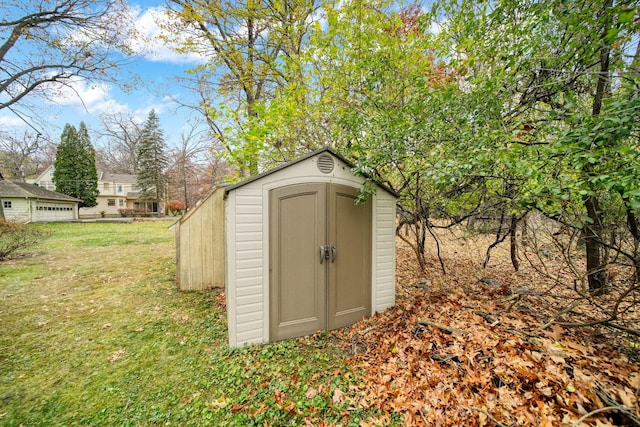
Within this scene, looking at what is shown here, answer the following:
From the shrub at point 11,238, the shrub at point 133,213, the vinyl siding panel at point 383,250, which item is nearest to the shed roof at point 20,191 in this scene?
the shrub at point 133,213

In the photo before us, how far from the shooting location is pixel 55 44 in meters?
9.38

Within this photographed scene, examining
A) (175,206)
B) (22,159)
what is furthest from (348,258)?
(22,159)

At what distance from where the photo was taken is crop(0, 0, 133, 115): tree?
910 cm

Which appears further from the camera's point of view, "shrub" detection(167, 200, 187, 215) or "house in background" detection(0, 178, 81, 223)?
"shrub" detection(167, 200, 187, 215)

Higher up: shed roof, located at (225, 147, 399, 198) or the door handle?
shed roof, located at (225, 147, 399, 198)

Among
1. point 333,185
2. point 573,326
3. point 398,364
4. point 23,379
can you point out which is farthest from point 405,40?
point 23,379

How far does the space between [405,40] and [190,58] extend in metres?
7.37

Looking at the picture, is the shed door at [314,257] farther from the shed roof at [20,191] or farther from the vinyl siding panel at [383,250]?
the shed roof at [20,191]

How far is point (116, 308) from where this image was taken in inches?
180

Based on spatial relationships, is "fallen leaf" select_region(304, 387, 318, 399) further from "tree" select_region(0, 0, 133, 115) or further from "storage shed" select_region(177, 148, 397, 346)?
"tree" select_region(0, 0, 133, 115)

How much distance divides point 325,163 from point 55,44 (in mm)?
13193

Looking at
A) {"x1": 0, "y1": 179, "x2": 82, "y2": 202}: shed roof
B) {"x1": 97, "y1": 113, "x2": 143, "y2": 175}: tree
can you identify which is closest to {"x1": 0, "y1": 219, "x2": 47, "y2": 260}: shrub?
{"x1": 97, "y1": 113, "x2": 143, "y2": 175}: tree

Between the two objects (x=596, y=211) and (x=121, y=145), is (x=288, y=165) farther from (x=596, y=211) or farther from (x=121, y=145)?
(x=121, y=145)

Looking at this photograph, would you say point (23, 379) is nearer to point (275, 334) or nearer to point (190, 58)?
point (275, 334)
